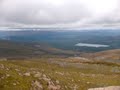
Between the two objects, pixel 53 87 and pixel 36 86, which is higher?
pixel 36 86

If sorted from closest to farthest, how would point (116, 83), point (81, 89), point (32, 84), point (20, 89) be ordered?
point (20, 89) < point (32, 84) < point (81, 89) < point (116, 83)

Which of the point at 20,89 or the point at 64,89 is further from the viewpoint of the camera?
the point at 64,89

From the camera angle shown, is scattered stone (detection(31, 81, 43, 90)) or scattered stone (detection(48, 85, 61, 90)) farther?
scattered stone (detection(48, 85, 61, 90))

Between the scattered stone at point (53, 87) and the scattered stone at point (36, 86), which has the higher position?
the scattered stone at point (36, 86)

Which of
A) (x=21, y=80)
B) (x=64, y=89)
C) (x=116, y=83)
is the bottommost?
(x=116, y=83)

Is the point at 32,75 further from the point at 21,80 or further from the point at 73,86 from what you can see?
the point at 73,86

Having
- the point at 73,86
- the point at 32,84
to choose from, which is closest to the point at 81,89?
the point at 73,86

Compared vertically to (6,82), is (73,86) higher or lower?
lower

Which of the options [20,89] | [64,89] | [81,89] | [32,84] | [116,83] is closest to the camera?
[20,89]

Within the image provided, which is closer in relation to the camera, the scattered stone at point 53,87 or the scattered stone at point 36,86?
the scattered stone at point 36,86

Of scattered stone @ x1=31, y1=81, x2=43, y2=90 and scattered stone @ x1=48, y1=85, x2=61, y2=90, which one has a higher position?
scattered stone @ x1=31, y1=81, x2=43, y2=90

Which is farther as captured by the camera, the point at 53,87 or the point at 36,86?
the point at 53,87
